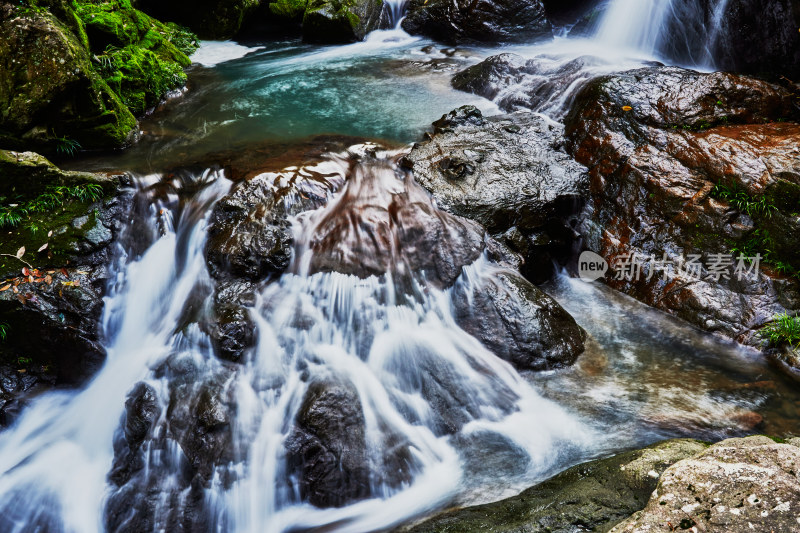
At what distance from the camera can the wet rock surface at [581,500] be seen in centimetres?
296

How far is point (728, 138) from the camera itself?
6.21 meters

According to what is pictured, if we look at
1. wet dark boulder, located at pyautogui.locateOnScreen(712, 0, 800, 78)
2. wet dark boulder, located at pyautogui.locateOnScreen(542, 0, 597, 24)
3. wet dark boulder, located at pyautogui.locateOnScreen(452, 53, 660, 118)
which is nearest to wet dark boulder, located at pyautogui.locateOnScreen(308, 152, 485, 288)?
wet dark boulder, located at pyautogui.locateOnScreen(452, 53, 660, 118)

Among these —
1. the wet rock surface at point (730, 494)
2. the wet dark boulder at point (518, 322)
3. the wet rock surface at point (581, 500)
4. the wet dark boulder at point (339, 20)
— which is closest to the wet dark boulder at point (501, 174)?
the wet dark boulder at point (518, 322)

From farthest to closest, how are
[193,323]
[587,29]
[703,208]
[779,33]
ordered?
[587,29] → [779,33] → [703,208] → [193,323]

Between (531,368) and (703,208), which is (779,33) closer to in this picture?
(703,208)

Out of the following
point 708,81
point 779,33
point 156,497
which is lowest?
point 156,497

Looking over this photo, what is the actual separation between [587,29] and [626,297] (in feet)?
29.6

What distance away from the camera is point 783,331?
5.07 metres

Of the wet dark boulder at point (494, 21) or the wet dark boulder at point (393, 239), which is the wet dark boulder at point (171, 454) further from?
the wet dark boulder at point (494, 21)

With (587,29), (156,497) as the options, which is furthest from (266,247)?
(587,29)

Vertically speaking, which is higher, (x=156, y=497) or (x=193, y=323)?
(x=193, y=323)

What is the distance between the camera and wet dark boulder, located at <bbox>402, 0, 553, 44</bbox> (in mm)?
12570

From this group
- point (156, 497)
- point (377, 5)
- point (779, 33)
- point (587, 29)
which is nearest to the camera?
point (156, 497)

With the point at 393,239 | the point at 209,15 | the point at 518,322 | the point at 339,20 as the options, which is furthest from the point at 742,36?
the point at 209,15
